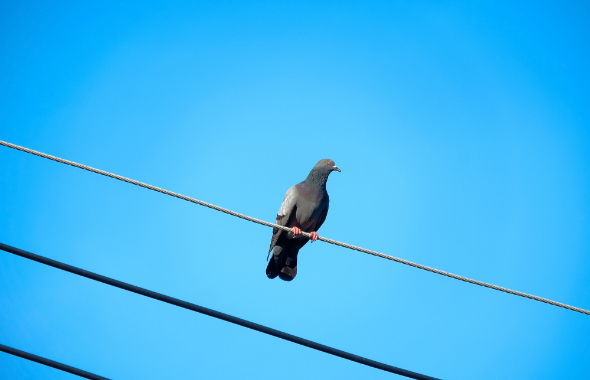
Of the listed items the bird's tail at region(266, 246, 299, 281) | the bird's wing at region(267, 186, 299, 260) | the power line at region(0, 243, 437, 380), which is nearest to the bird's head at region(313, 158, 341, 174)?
the bird's wing at region(267, 186, 299, 260)

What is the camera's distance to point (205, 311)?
302cm

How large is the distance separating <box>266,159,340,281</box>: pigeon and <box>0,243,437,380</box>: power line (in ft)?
12.1

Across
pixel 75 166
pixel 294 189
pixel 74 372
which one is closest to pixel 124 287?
pixel 74 372

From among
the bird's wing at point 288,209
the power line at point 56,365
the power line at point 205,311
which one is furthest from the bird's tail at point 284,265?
the power line at point 56,365

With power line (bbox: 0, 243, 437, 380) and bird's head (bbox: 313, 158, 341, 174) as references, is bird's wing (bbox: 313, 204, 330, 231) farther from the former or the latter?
power line (bbox: 0, 243, 437, 380)

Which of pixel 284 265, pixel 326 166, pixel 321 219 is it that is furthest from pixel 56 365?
pixel 326 166

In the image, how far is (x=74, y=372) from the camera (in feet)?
9.32

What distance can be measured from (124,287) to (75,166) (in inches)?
43.0

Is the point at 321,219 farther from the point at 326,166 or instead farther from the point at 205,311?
the point at 205,311

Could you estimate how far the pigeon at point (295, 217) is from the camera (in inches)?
277

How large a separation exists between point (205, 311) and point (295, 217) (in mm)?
4316

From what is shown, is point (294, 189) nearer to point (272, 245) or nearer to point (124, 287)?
point (272, 245)

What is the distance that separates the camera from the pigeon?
7039 millimetres

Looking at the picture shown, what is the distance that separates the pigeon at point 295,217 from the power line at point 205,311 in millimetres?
3693
